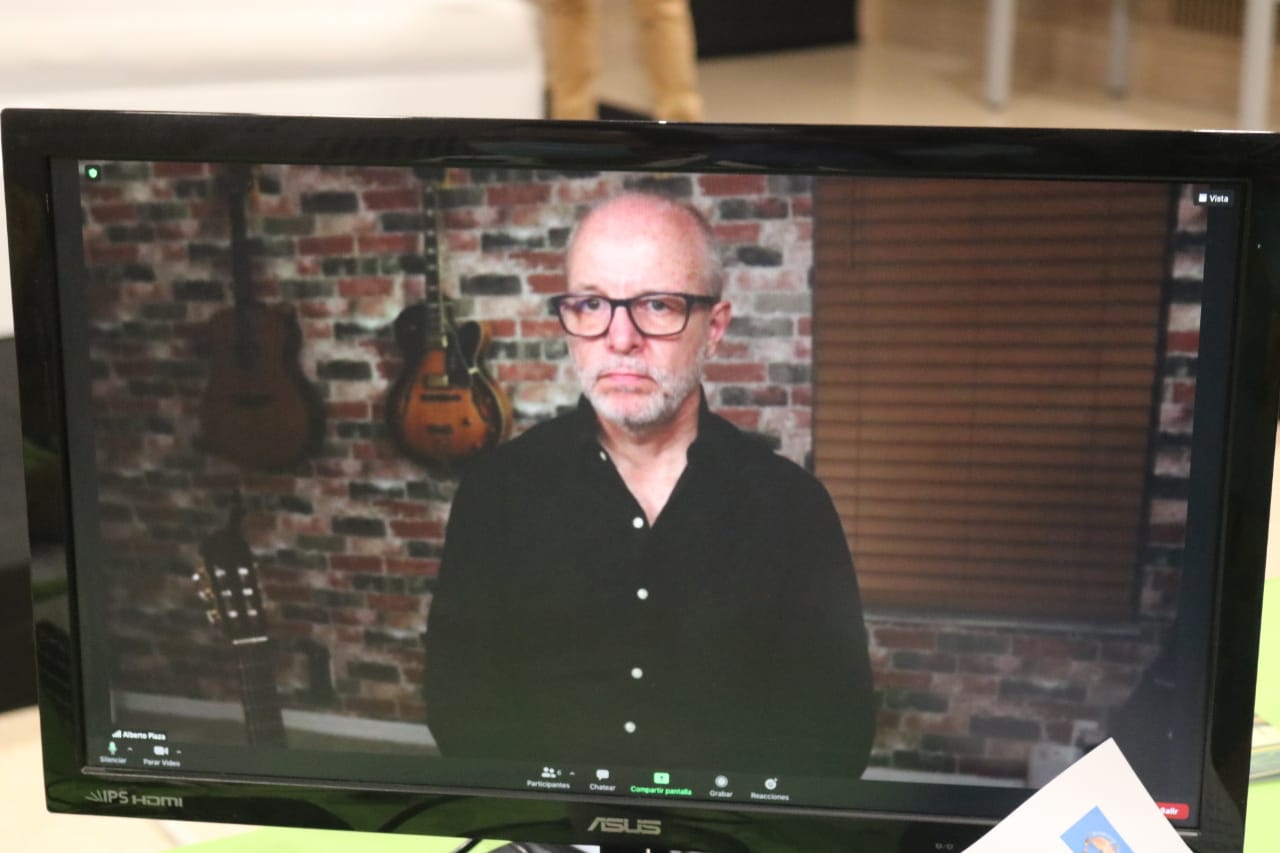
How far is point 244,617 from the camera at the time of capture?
0.78 metres

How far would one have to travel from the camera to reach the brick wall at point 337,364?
0.72m

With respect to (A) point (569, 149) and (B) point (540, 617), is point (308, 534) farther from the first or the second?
(A) point (569, 149)

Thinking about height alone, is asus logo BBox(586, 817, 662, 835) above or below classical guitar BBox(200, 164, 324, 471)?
below

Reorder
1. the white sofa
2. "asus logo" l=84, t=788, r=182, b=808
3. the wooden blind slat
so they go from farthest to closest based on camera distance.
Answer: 1. the white sofa
2. "asus logo" l=84, t=788, r=182, b=808
3. the wooden blind slat

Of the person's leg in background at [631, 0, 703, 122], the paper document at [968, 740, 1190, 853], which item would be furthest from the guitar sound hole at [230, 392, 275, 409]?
the person's leg in background at [631, 0, 703, 122]

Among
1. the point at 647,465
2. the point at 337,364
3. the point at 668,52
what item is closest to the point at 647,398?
the point at 647,465

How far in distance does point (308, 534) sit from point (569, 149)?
9.5 inches

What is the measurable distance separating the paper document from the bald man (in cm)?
9

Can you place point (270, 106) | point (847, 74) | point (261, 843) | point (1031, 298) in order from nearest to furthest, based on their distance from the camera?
point (1031, 298), point (261, 843), point (270, 106), point (847, 74)

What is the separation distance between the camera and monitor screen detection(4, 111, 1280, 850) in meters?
0.71

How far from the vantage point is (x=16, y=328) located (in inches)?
29.9

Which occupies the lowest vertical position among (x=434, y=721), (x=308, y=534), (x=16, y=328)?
(x=434, y=721)

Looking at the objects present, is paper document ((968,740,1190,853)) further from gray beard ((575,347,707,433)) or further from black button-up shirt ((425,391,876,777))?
gray beard ((575,347,707,433))

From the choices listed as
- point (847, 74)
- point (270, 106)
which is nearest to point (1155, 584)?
point (270, 106)
